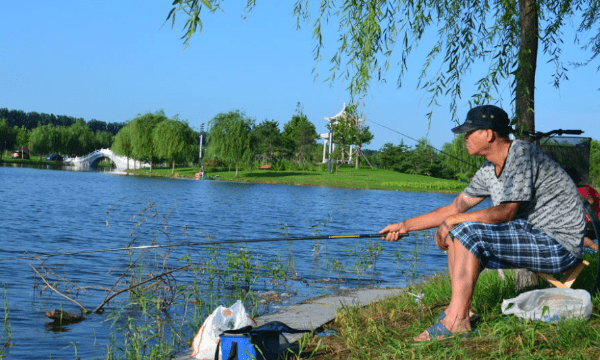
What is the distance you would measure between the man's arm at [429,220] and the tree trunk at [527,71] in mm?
1051

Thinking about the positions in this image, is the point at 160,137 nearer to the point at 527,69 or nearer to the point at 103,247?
the point at 103,247

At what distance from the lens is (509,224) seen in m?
3.27

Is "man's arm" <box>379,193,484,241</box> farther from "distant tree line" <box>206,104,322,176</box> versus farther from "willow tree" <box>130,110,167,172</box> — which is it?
"willow tree" <box>130,110,167,172</box>

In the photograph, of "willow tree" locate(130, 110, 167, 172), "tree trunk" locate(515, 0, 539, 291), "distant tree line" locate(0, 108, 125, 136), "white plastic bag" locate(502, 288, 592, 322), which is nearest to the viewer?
"white plastic bag" locate(502, 288, 592, 322)

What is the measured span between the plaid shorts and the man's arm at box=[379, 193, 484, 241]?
0.45 meters

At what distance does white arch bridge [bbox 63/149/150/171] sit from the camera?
70.7m

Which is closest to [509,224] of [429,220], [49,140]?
[429,220]

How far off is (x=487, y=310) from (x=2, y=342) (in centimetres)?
393

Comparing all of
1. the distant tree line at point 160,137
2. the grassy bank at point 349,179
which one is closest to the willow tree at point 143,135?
the distant tree line at point 160,137

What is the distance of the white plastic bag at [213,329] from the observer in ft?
11.3

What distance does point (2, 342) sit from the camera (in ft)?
16.6

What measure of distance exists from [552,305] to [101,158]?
278ft

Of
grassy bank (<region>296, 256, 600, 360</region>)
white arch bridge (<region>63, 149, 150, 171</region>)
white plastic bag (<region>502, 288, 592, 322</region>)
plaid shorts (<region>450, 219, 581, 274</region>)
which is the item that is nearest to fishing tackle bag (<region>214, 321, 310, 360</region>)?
grassy bank (<region>296, 256, 600, 360</region>)

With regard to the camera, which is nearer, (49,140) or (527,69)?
(527,69)
